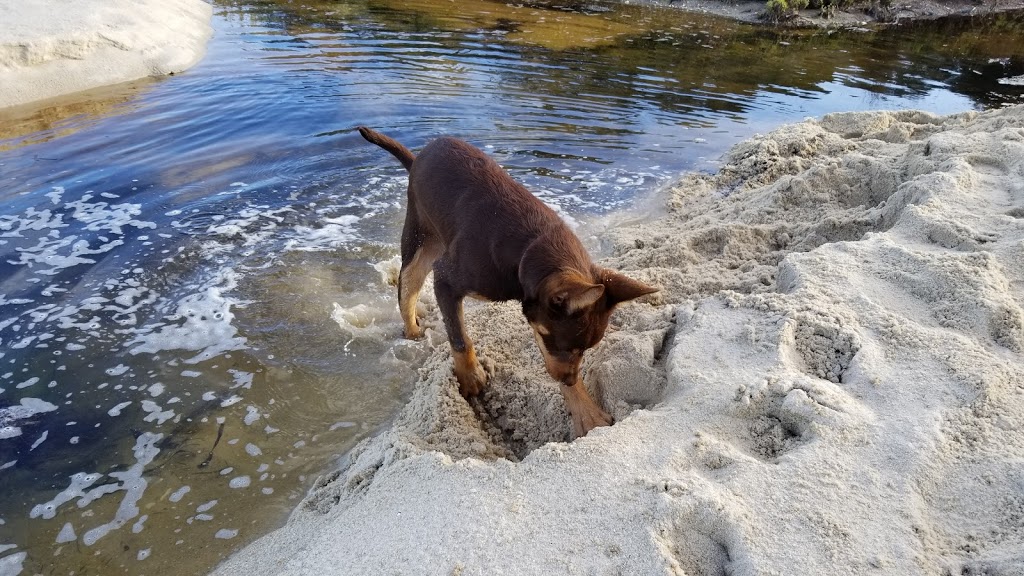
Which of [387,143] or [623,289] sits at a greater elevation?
[387,143]

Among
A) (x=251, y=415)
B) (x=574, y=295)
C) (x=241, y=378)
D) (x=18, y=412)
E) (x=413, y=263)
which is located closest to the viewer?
(x=574, y=295)

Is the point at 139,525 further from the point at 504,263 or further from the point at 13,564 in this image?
the point at 504,263

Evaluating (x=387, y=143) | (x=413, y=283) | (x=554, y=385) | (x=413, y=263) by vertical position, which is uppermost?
(x=387, y=143)

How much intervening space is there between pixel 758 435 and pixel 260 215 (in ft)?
19.8

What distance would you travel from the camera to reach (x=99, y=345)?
15.4ft

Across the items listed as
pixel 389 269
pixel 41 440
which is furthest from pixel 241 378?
pixel 389 269

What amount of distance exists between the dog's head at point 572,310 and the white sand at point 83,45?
11.1 metres

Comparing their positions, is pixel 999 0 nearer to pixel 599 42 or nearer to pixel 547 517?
pixel 599 42

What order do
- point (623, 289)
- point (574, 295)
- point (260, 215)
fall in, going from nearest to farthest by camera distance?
point (574, 295), point (623, 289), point (260, 215)

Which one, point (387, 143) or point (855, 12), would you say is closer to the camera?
point (387, 143)

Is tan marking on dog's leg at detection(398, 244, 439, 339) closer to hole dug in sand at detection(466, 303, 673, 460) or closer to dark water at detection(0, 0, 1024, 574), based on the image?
dark water at detection(0, 0, 1024, 574)

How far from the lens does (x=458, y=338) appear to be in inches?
149

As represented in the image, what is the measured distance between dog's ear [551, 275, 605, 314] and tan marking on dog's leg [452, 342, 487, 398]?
117cm

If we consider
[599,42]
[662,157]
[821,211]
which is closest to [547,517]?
[821,211]
